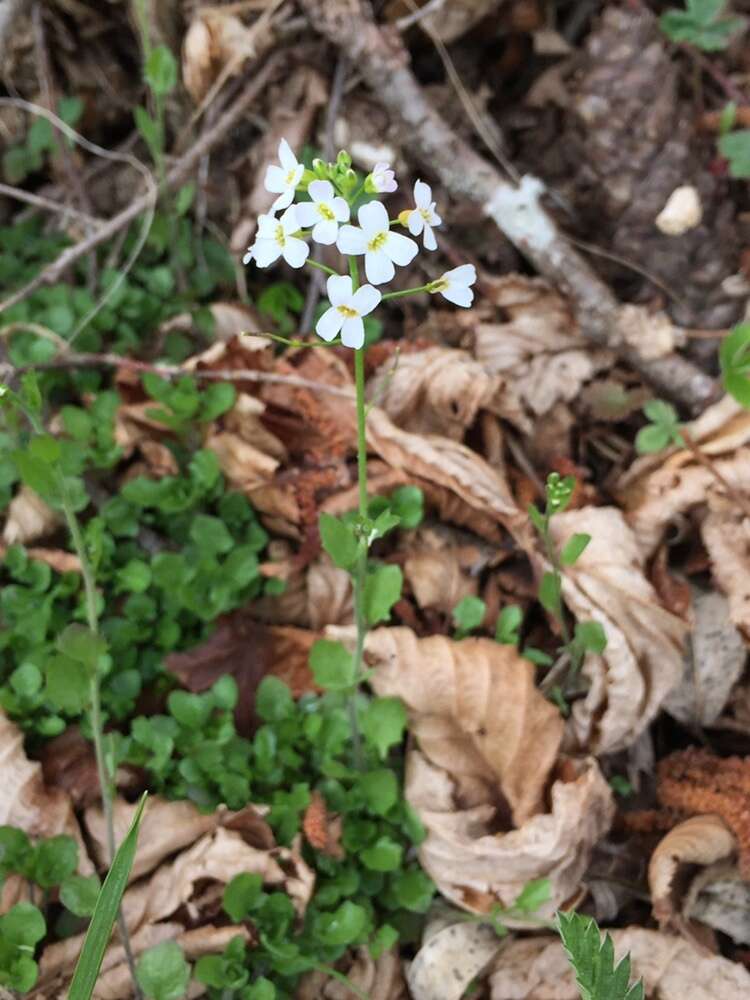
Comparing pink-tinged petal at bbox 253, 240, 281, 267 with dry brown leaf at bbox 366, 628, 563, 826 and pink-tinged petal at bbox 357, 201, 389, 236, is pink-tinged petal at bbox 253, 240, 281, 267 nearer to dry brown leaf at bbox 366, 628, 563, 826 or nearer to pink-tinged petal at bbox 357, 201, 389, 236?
pink-tinged petal at bbox 357, 201, 389, 236

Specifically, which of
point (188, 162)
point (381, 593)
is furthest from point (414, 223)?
point (188, 162)

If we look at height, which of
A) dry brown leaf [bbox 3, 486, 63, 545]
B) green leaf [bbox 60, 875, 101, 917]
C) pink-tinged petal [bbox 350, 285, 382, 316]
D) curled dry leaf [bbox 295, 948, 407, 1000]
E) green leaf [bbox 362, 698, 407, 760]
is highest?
pink-tinged petal [bbox 350, 285, 382, 316]

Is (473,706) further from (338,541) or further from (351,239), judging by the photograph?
(351,239)

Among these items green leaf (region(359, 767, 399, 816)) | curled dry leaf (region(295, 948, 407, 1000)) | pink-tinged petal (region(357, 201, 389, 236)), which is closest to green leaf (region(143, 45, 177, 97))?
pink-tinged petal (region(357, 201, 389, 236))

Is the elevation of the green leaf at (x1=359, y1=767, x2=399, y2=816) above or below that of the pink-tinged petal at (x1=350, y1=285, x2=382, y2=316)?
below

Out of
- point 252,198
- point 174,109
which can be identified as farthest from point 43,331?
point 174,109

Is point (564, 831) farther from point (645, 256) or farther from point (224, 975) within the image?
point (645, 256)

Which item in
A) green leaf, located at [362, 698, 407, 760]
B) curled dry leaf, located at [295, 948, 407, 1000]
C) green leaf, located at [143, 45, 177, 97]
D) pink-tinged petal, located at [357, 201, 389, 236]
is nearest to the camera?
pink-tinged petal, located at [357, 201, 389, 236]
